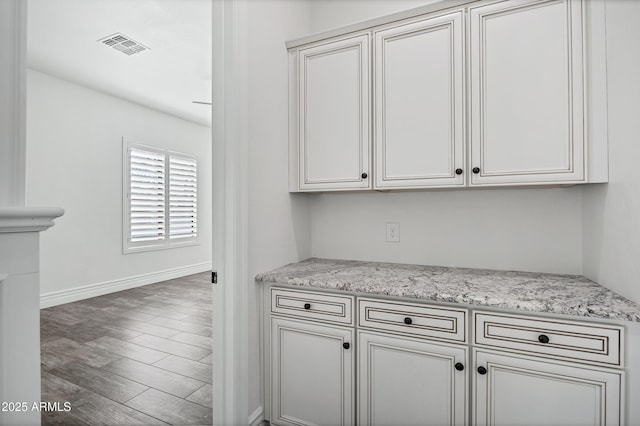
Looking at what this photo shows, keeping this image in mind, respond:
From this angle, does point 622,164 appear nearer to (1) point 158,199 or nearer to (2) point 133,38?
(2) point 133,38

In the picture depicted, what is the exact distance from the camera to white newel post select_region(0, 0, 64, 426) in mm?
688

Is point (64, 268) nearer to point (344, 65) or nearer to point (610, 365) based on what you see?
point (344, 65)

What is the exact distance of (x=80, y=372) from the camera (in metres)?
2.39

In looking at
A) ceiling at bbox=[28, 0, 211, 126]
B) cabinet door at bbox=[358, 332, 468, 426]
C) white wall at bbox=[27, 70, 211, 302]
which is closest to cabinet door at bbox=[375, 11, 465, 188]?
cabinet door at bbox=[358, 332, 468, 426]

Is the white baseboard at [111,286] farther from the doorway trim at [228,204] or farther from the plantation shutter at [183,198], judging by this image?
the doorway trim at [228,204]

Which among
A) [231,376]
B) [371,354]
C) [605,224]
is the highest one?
[605,224]

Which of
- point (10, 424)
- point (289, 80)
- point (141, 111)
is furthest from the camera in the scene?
point (141, 111)

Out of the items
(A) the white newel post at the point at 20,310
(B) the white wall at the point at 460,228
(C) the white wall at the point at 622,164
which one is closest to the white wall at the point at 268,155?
(B) the white wall at the point at 460,228

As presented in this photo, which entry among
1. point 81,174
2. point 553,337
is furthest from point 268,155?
point 81,174

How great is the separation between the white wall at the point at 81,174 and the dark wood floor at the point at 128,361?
479 millimetres

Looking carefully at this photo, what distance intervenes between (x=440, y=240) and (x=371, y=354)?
84cm

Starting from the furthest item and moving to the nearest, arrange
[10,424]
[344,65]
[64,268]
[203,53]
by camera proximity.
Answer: [64,268], [203,53], [344,65], [10,424]

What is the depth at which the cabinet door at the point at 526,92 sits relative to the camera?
149 centimetres

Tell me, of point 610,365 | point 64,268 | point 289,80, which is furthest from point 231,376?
point 64,268
